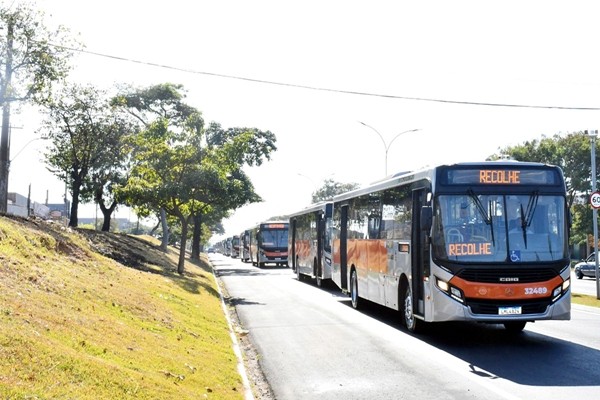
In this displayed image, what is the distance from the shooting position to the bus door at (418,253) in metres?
13.7

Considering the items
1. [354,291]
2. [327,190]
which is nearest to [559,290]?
[354,291]

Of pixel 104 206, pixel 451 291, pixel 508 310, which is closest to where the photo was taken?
pixel 508 310

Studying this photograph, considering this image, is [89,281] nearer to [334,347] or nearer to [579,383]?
[334,347]

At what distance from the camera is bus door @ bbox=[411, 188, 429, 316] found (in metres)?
13.7

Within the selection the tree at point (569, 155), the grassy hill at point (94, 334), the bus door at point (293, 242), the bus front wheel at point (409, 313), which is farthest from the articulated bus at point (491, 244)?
the tree at point (569, 155)

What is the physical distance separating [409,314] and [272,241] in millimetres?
38877

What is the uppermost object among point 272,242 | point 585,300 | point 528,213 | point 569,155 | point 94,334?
point 569,155

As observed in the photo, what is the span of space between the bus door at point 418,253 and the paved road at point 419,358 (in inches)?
32.9

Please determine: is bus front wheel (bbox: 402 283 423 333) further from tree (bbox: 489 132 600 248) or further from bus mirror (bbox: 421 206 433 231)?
tree (bbox: 489 132 600 248)

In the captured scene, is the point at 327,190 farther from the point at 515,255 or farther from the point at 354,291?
the point at 515,255

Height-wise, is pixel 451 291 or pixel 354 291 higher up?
pixel 451 291

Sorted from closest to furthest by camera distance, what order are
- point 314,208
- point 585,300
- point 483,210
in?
point 483,210, point 585,300, point 314,208

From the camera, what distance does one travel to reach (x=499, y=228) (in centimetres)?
1286

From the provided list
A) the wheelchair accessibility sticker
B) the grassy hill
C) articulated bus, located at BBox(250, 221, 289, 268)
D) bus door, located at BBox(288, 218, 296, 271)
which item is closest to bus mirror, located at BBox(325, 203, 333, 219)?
the grassy hill
